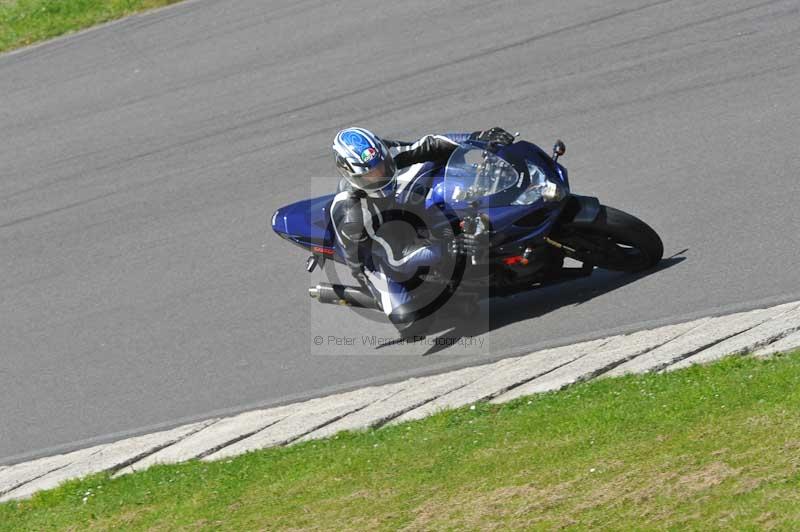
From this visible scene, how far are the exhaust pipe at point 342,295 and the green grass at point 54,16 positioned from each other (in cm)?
953

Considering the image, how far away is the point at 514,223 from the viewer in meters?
8.50

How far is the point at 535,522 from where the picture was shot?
19.3 feet

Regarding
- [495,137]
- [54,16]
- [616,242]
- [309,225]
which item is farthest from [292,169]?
[54,16]

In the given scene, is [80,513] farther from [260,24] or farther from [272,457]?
[260,24]

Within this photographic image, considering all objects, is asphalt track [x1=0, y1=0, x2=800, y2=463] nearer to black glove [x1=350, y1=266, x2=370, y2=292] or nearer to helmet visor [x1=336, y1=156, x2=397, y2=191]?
black glove [x1=350, y1=266, x2=370, y2=292]

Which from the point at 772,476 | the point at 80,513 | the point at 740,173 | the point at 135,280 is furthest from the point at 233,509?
the point at 740,173

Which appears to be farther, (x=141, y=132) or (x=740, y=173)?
(x=141, y=132)

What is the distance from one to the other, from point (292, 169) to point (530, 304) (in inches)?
155

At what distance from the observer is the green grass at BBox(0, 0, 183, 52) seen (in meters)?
17.6

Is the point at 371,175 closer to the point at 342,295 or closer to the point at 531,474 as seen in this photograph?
the point at 342,295

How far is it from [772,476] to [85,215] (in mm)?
8624

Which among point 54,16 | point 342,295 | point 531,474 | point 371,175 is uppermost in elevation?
point 54,16

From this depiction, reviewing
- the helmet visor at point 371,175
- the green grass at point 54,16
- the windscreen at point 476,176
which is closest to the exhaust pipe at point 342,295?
the helmet visor at point 371,175

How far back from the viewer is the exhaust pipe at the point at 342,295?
30.1ft
